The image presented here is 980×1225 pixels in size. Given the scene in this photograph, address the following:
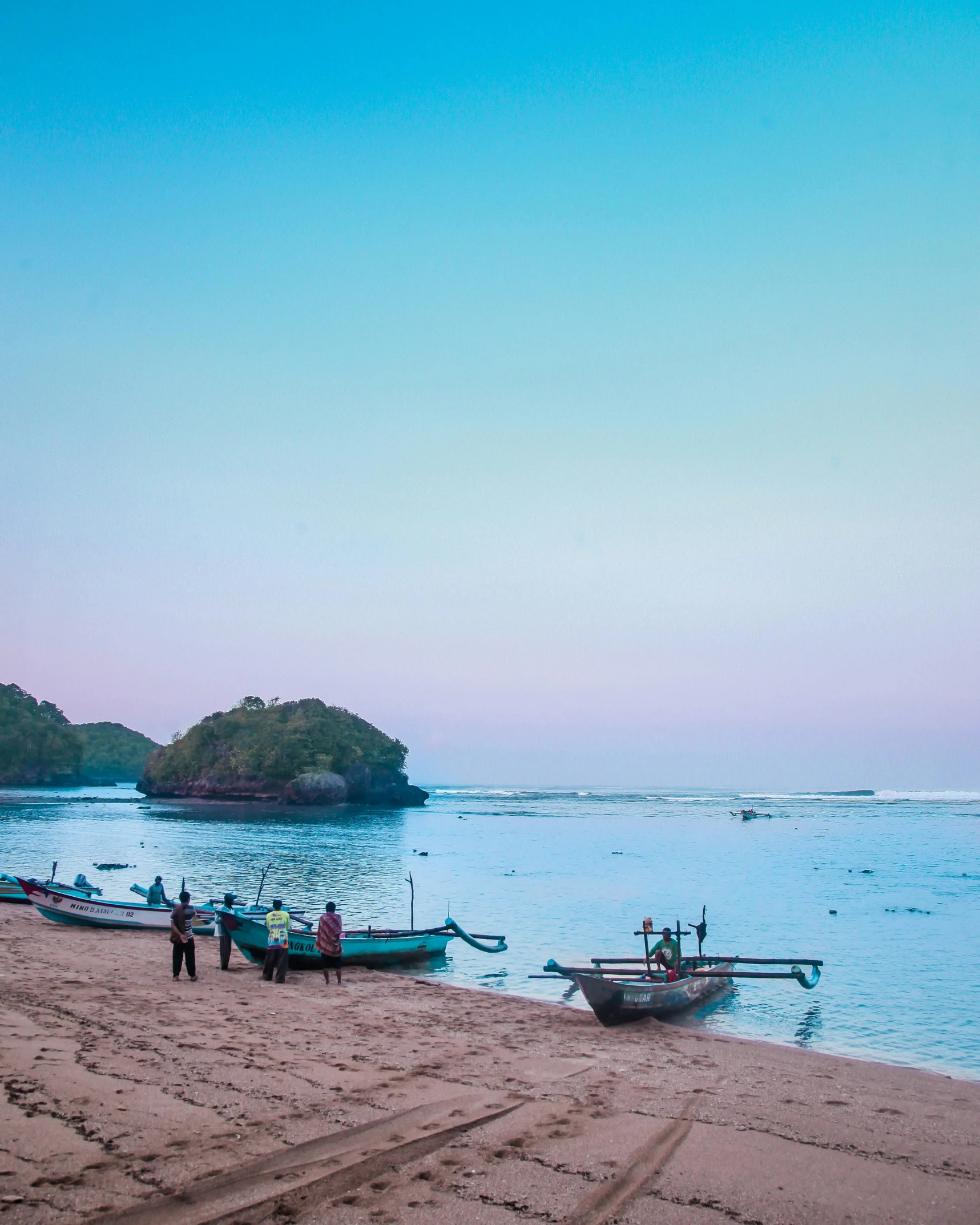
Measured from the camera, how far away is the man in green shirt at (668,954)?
1784 centimetres

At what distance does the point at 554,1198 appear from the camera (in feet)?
22.6

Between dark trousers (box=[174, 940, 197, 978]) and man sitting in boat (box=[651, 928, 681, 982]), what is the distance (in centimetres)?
1012

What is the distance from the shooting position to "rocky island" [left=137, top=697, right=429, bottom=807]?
137000 mm

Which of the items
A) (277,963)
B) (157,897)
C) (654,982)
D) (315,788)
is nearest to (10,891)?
(157,897)

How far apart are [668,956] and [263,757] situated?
426 ft

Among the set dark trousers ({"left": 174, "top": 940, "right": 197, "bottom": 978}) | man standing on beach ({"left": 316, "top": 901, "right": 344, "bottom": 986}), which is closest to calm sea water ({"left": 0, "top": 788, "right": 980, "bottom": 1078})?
man standing on beach ({"left": 316, "top": 901, "right": 344, "bottom": 986})

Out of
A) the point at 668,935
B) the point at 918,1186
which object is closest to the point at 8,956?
the point at 668,935

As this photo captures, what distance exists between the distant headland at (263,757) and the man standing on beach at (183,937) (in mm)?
117353

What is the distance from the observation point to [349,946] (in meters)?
20.5

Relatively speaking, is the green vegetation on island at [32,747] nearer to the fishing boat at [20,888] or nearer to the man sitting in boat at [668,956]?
the fishing boat at [20,888]

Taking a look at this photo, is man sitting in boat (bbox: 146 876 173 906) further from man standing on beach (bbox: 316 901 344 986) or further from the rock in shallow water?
the rock in shallow water

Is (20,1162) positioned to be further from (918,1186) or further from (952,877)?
(952,877)

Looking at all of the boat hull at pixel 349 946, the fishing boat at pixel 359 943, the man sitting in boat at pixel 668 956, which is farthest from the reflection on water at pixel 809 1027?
the boat hull at pixel 349 946

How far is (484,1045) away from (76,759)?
186 metres
